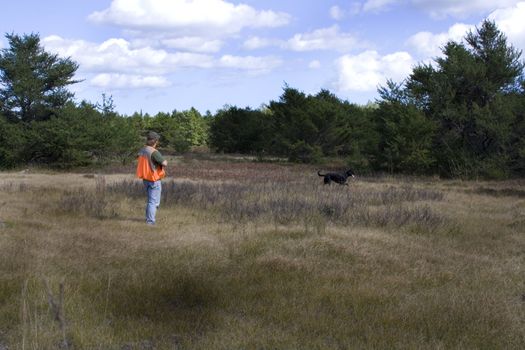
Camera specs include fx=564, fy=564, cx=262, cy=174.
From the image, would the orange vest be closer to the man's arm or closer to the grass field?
the man's arm

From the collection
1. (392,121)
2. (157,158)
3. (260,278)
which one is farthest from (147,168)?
(392,121)

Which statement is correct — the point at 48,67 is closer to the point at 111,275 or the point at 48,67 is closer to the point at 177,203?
the point at 177,203

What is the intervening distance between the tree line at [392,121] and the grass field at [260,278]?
1620cm

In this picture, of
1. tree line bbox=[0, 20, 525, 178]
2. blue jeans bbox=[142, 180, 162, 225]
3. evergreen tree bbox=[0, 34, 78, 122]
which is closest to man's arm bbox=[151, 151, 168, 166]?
blue jeans bbox=[142, 180, 162, 225]

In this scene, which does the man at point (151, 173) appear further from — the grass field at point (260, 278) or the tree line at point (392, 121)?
the tree line at point (392, 121)

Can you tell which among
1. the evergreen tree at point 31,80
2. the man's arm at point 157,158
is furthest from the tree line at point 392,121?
the man's arm at point 157,158

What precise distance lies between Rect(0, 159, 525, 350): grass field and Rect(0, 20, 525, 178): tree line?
638 inches

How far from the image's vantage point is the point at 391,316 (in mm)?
5211

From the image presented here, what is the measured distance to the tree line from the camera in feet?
90.0

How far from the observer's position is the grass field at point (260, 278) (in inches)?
185

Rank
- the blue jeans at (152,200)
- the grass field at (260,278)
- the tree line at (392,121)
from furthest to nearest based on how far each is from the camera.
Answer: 1. the tree line at (392,121)
2. the blue jeans at (152,200)
3. the grass field at (260,278)

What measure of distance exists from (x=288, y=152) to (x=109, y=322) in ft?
106

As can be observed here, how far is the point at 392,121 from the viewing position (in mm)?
28141

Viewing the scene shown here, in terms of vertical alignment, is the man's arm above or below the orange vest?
above
